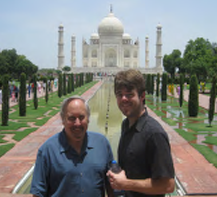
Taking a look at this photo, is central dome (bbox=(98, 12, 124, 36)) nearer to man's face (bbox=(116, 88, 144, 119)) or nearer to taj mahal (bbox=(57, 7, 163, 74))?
taj mahal (bbox=(57, 7, 163, 74))

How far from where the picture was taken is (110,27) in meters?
44.4

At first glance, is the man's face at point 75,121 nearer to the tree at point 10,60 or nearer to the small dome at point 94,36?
the tree at point 10,60

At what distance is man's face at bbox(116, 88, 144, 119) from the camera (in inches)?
62.7

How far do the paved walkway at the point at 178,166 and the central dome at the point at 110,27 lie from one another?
3986cm

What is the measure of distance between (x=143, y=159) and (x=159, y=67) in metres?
40.8

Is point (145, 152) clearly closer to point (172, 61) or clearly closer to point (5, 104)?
point (5, 104)

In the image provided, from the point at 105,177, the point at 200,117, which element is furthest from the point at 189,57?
the point at 105,177

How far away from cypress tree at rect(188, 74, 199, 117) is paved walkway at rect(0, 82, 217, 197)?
11.1 feet

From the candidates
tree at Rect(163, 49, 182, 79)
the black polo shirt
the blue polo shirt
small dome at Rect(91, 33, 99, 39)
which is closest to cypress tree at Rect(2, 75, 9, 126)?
the blue polo shirt

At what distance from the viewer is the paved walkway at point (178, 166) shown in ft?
11.1

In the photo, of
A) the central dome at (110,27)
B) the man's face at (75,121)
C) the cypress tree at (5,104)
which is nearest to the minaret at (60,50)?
the central dome at (110,27)

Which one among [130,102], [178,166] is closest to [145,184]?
[130,102]

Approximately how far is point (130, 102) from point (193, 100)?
27.1 feet

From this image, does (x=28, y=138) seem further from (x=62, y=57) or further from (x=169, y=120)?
(x=62, y=57)
